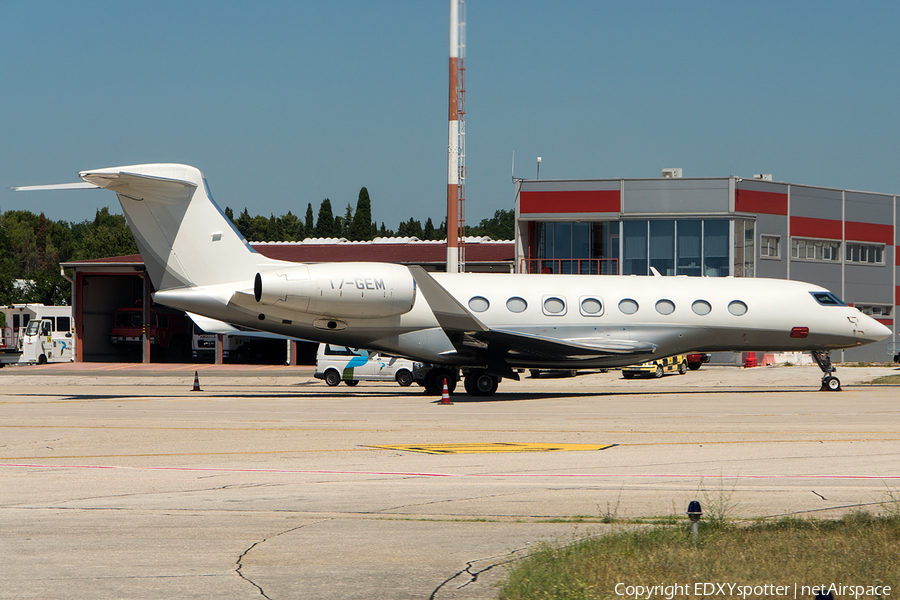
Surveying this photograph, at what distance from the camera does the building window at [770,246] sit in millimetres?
45688

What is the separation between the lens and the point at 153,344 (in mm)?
54875

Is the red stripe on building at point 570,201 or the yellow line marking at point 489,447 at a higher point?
the red stripe on building at point 570,201

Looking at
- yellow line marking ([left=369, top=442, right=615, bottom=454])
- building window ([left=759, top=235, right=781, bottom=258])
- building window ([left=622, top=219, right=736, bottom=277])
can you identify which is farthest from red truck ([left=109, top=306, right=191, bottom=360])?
yellow line marking ([left=369, top=442, right=615, bottom=454])

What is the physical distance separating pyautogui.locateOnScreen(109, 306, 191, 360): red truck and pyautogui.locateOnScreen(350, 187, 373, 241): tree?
71546 mm

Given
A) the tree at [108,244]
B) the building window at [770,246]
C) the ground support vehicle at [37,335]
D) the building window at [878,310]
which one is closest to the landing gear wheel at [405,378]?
the building window at [770,246]

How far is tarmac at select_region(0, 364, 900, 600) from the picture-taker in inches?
261

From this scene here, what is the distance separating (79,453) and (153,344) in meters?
43.0

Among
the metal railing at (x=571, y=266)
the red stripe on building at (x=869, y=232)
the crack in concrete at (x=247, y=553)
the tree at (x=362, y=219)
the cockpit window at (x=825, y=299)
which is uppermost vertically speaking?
the tree at (x=362, y=219)

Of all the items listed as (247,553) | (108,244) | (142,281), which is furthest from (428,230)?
(247,553)

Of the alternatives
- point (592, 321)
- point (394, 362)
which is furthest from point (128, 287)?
point (592, 321)

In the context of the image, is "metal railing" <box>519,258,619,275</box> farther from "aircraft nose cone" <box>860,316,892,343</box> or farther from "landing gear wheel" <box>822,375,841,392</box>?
"landing gear wheel" <box>822,375,841,392</box>

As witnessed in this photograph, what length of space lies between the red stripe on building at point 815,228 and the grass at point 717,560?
140 ft

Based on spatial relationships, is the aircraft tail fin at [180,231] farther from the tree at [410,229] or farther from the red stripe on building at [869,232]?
the tree at [410,229]

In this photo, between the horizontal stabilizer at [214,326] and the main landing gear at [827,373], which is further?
the main landing gear at [827,373]
